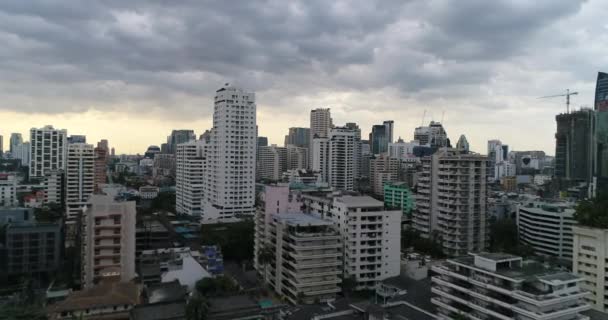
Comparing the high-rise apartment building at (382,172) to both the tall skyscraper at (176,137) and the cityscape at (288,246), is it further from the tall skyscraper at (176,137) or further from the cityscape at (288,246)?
the tall skyscraper at (176,137)

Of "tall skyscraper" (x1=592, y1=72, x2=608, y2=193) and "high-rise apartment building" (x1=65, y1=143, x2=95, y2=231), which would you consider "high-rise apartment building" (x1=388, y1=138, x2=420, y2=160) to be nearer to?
"tall skyscraper" (x1=592, y1=72, x2=608, y2=193)

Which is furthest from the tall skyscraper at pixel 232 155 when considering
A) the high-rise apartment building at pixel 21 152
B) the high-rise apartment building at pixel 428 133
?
the high-rise apartment building at pixel 21 152

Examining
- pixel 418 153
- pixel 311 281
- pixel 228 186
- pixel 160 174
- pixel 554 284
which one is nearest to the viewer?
pixel 554 284

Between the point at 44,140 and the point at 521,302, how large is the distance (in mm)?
68503

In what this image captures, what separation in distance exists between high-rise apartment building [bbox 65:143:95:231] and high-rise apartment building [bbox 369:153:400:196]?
48.9 m

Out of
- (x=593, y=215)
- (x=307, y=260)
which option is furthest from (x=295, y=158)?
(x=593, y=215)

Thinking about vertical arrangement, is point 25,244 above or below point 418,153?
below

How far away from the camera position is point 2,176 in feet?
204

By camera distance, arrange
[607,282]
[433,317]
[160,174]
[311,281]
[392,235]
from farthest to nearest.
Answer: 1. [160,174]
2. [392,235]
3. [311,281]
4. [607,282]
5. [433,317]

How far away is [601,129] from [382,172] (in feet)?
118

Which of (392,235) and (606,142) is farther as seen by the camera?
→ (606,142)

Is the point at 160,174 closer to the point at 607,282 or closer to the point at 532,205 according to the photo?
the point at 532,205

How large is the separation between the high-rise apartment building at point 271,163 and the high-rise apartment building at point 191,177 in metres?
39.1

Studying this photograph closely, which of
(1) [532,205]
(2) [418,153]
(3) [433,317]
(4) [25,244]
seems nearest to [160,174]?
(2) [418,153]
